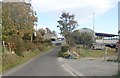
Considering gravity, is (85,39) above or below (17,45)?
below

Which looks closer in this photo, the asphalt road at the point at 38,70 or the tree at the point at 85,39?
the asphalt road at the point at 38,70

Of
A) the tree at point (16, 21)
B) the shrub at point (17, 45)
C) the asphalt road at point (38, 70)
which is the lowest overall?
the asphalt road at point (38, 70)

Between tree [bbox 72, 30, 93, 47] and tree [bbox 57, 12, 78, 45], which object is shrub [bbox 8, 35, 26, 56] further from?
tree [bbox 57, 12, 78, 45]

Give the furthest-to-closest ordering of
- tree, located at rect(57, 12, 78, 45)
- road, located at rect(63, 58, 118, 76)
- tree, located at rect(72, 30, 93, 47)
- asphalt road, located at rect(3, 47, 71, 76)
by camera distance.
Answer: tree, located at rect(57, 12, 78, 45) → tree, located at rect(72, 30, 93, 47) → asphalt road, located at rect(3, 47, 71, 76) → road, located at rect(63, 58, 118, 76)

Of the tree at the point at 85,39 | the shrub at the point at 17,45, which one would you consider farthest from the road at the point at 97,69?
the tree at the point at 85,39

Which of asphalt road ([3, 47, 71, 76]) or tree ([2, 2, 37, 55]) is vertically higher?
tree ([2, 2, 37, 55])

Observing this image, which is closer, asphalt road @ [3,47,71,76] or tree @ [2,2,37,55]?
asphalt road @ [3,47,71,76]

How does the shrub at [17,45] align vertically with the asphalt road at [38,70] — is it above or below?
above

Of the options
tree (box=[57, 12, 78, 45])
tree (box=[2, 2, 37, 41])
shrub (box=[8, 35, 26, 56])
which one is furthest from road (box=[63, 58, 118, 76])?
tree (box=[57, 12, 78, 45])

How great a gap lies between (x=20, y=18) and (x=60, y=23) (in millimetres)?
82844

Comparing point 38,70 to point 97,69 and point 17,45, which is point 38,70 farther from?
point 17,45

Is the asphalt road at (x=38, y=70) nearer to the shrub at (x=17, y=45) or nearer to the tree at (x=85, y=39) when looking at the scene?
the shrub at (x=17, y=45)

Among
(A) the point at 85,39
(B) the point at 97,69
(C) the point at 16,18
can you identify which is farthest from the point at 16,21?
(A) the point at 85,39

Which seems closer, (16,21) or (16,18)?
(16,18)
